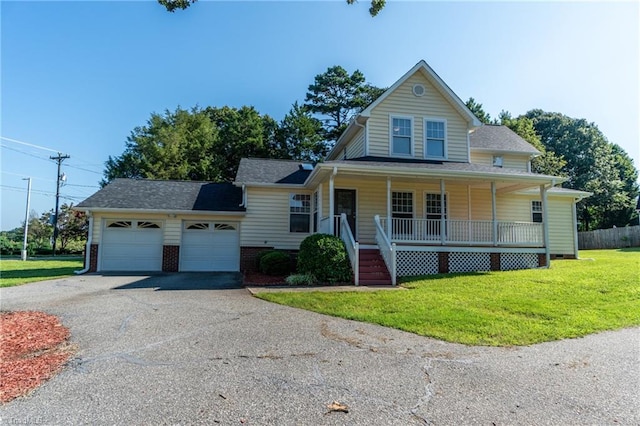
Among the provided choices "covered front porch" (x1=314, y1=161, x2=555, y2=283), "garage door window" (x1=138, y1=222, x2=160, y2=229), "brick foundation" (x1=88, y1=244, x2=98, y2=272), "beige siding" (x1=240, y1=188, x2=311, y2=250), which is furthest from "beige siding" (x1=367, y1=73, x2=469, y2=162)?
"brick foundation" (x1=88, y1=244, x2=98, y2=272)

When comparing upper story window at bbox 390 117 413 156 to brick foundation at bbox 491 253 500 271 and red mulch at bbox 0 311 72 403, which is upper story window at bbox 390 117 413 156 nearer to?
brick foundation at bbox 491 253 500 271

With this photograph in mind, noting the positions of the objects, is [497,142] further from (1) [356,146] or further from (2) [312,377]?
(2) [312,377]

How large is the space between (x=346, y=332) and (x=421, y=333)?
1276mm

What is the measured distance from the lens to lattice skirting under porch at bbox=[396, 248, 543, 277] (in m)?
12.9

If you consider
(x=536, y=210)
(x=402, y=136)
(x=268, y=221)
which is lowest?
(x=268, y=221)

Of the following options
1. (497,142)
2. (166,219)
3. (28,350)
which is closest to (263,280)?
(166,219)

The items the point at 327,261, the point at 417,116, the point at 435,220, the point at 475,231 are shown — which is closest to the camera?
the point at 327,261

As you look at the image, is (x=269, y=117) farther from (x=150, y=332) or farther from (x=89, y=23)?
(x=150, y=332)

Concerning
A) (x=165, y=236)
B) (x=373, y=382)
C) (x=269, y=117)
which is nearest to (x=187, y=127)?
(x=269, y=117)

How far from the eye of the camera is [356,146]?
1680 cm

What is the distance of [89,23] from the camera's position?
9.31 metres

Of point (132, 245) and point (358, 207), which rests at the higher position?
point (358, 207)

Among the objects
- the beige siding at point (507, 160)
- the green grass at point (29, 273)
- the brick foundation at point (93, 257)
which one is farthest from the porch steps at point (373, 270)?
the brick foundation at point (93, 257)

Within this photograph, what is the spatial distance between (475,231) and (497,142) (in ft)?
24.3
